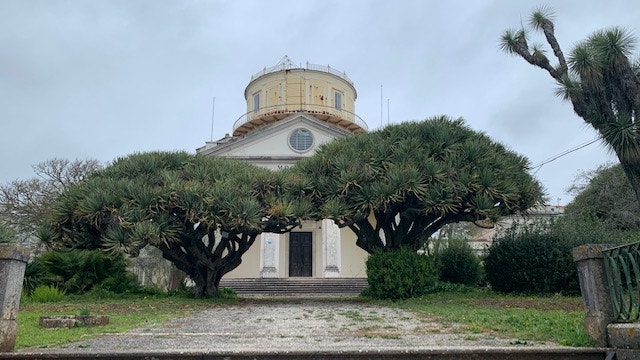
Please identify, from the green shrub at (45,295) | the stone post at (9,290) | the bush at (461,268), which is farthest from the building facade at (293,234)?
the stone post at (9,290)

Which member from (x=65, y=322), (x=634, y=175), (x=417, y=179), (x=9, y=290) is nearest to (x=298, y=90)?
(x=417, y=179)

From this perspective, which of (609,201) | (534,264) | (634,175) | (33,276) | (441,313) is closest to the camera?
(441,313)

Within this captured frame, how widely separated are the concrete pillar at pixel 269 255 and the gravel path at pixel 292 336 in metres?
16.5

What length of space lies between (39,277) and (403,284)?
36.4 feet

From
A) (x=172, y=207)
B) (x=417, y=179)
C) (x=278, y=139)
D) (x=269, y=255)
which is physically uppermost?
(x=278, y=139)

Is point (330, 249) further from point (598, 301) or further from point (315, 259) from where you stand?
point (598, 301)

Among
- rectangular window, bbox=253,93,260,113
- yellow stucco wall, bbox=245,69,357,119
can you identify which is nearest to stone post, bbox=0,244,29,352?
yellow stucco wall, bbox=245,69,357,119

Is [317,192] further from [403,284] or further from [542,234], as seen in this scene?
[542,234]

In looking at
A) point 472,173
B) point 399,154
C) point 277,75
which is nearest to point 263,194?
point 399,154

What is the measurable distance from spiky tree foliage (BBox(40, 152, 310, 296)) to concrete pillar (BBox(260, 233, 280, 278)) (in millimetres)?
10110

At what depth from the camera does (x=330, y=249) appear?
26.9 meters

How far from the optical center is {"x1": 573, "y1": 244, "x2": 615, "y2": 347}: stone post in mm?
5207

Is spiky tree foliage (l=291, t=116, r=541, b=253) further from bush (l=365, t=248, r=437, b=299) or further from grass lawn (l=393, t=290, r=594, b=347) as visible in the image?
grass lawn (l=393, t=290, r=594, b=347)

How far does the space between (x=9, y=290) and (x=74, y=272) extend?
12.2m
